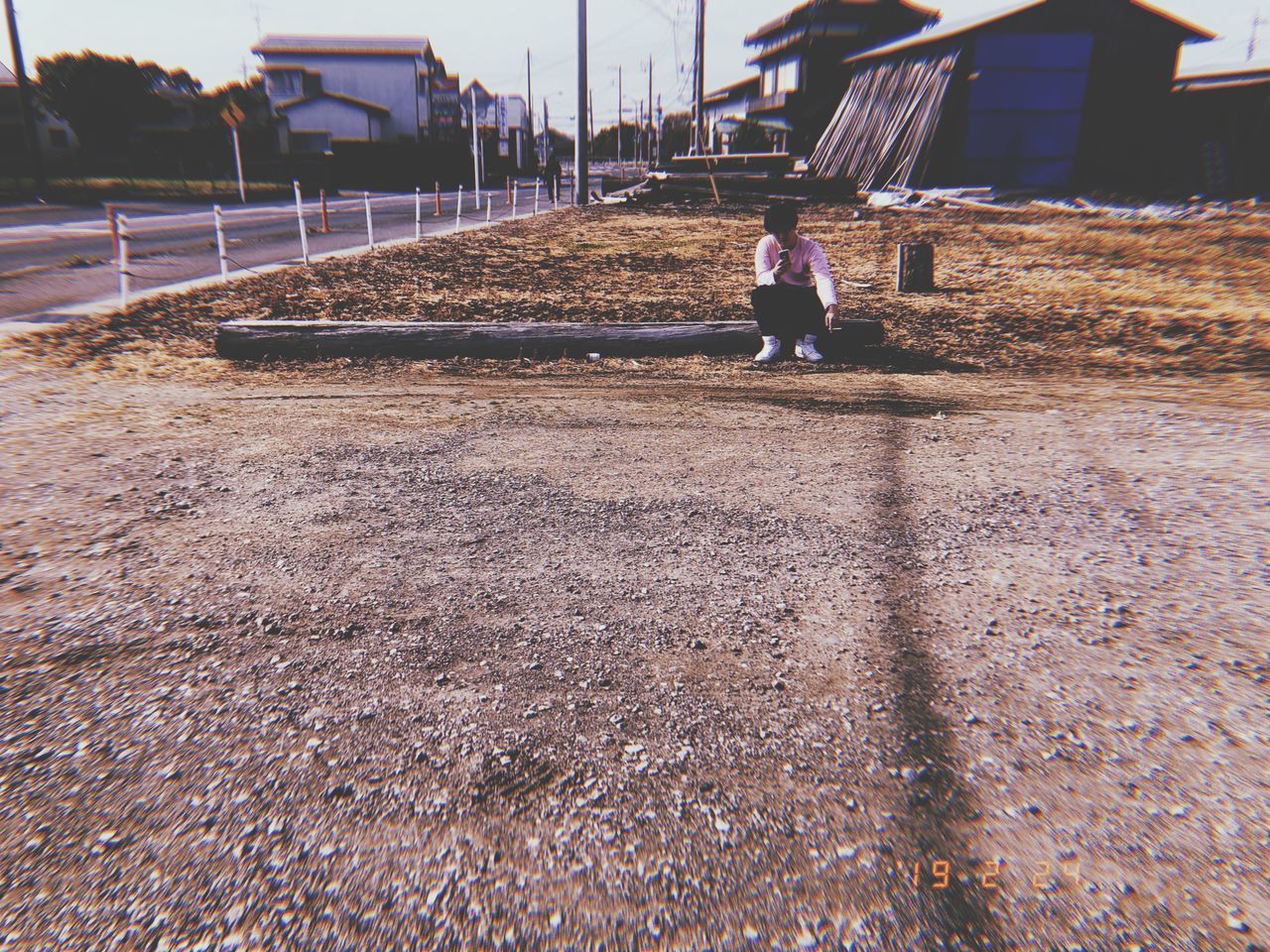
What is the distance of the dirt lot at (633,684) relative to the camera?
1.69m

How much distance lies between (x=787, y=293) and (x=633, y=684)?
460 centimetres

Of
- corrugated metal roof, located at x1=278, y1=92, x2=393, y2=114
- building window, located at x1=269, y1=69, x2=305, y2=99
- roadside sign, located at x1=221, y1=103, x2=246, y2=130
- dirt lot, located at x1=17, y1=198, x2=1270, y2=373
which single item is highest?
building window, located at x1=269, y1=69, x2=305, y2=99

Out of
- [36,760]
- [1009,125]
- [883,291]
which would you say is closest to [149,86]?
[1009,125]

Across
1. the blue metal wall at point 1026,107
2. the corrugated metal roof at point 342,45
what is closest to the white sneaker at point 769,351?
the blue metal wall at point 1026,107

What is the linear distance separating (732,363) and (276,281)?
20.2 ft

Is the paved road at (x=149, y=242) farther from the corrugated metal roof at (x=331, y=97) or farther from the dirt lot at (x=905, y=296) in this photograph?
the corrugated metal roof at (x=331, y=97)

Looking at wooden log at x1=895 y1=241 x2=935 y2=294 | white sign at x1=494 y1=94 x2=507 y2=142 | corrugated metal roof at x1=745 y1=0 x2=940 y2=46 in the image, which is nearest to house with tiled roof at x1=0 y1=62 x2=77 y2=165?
corrugated metal roof at x1=745 y1=0 x2=940 y2=46

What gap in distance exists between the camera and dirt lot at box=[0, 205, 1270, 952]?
66.5 inches

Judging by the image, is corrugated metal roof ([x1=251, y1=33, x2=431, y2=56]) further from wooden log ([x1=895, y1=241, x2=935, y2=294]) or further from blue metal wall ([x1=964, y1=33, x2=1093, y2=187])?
wooden log ([x1=895, y1=241, x2=935, y2=294])

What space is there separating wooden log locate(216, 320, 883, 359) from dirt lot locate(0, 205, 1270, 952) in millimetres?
1694

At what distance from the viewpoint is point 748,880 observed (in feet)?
5.71

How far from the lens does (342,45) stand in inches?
2188

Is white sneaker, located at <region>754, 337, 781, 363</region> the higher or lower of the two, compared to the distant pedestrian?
lower

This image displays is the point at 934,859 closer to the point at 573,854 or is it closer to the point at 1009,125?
the point at 573,854
